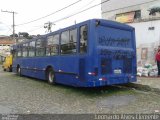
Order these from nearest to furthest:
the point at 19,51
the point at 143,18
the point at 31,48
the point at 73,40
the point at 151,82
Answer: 1. the point at 73,40
2. the point at 151,82
3. the point at 31,48
4. the point at 19,51
5. the point at 143,18

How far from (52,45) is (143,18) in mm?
10769

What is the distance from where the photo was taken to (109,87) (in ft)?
49.7

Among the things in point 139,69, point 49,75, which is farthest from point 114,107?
point 139,69

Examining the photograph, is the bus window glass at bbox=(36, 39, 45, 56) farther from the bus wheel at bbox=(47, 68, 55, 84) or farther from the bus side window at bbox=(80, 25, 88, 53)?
the bus side window at bbox=(80, 25, 88, 53)

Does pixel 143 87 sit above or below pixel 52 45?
below

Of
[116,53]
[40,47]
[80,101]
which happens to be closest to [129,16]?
[40,47]

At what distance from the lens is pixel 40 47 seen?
18500 millimetres

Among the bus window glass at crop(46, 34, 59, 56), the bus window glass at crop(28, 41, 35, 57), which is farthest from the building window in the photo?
the bus window glass at crop(46, 34, 59, 56)

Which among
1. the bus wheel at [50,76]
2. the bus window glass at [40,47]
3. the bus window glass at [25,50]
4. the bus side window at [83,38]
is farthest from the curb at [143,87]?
the bus window glass at [25,50]

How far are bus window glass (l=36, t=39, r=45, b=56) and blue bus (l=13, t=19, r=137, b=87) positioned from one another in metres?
1.37

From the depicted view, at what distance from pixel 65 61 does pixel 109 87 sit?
249 cm

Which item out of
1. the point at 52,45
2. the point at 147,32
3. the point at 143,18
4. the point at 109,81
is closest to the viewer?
the point at 109,81

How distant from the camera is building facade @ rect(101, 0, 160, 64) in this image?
20266mm

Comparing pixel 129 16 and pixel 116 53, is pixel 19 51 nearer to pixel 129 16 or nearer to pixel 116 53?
pixel 129 16
